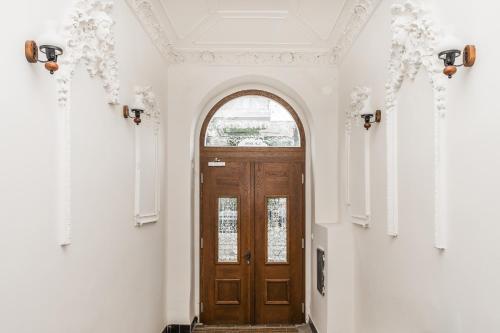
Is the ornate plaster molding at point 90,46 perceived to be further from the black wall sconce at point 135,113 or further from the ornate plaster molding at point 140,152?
the ornate plaster molding at point 140,152

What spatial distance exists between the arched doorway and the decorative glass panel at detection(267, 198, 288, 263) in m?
0.01

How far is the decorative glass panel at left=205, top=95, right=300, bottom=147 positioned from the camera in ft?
21.1

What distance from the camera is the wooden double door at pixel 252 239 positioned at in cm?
630

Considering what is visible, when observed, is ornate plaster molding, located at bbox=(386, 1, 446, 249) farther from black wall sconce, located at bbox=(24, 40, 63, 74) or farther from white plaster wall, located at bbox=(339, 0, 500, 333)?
black wall sconce, located at bbox=(24, 40, 63, 74)

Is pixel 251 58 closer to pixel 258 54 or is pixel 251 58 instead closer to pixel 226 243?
pixel 258 54

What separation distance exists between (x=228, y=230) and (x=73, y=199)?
380 cm

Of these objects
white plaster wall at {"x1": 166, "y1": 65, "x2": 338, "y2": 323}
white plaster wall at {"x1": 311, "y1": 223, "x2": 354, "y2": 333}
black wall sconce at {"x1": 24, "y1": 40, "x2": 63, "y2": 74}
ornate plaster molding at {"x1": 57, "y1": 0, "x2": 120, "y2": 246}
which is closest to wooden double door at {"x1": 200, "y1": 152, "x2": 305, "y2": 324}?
white plaster wall at {"x1": 166, "y1": 65, "x2": 338, "y2": 323}

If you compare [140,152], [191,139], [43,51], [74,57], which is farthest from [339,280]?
[43,51]

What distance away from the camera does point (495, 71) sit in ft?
6.21

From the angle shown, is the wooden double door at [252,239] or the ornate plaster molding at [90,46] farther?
the wooden double door at [252,239]

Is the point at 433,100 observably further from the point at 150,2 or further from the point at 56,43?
the point at 150,2

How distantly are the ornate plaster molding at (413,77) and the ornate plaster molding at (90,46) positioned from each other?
1960 mm

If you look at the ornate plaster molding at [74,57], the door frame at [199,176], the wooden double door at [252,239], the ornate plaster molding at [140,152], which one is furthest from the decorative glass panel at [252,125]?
the ornate plaster molding at [74,57]

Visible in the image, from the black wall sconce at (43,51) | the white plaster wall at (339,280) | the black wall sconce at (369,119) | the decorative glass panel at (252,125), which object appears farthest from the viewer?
the decorative glass panel at (252,125)
